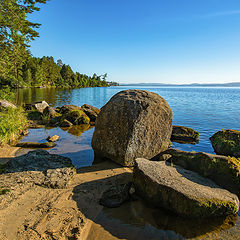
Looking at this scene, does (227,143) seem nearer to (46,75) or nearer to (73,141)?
(73,141)

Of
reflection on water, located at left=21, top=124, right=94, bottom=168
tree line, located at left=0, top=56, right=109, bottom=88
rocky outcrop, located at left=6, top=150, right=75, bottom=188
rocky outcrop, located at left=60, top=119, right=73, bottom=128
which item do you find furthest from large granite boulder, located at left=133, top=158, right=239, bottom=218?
tree line, located at left=0, top=56, right=109, bottom=88

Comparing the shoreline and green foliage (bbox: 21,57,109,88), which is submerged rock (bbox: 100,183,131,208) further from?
green foliage (bbox: 21,57,109,88)

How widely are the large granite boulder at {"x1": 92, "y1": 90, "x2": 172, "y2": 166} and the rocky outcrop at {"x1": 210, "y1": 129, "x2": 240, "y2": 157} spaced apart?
4.92 m

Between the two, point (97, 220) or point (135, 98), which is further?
point (135, 98)

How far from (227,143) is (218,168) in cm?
613

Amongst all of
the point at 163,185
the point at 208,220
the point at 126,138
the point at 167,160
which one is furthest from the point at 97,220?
the point at 167,160

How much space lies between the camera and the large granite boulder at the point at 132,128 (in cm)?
716

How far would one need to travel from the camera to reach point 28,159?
6.95m

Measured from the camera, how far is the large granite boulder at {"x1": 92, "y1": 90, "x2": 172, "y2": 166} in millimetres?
7160

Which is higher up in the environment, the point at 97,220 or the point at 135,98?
the point at 135,98

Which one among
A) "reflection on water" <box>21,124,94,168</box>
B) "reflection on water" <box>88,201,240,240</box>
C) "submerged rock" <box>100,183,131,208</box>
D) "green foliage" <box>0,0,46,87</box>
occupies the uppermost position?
"green foliage" <box>0,0,46,87</box>

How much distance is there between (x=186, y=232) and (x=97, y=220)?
2.18m

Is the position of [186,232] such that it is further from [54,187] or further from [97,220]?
[54,187]

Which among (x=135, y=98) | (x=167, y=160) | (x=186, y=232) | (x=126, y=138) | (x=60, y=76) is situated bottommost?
(x=186, y=232)
